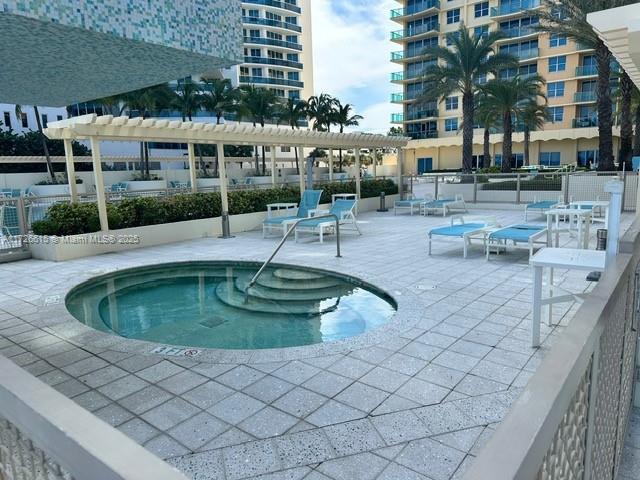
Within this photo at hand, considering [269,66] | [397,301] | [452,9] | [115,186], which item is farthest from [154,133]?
[269,66]

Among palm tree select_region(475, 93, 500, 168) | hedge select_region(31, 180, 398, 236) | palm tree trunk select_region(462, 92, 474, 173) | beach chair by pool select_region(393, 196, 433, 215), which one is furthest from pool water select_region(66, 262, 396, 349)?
palm tree select_region(475, 93, 500, 168)

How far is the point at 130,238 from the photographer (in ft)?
34.3

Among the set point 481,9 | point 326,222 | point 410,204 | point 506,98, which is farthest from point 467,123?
point 481,9

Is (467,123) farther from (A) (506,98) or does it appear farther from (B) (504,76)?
(B) (504,76)

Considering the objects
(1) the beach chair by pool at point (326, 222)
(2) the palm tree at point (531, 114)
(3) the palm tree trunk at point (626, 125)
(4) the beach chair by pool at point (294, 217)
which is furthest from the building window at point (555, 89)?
(1) the beach chair by pool at point (326, 222)

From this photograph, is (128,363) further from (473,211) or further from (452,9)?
(452,9)

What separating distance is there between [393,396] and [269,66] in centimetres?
6017

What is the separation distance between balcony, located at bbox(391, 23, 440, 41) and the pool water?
150 ft

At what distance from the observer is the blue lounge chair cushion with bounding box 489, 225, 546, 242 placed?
7.45m

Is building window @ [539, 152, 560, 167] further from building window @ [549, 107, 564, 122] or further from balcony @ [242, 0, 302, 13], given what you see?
balcony @ [242, 0, 302, 13]

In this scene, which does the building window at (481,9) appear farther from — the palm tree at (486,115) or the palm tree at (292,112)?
the palm tree at (292,112)

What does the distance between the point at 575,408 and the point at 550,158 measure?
46191mm

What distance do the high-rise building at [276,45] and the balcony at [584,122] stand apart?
32355 millimetres

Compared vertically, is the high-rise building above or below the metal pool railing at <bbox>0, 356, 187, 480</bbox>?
above
